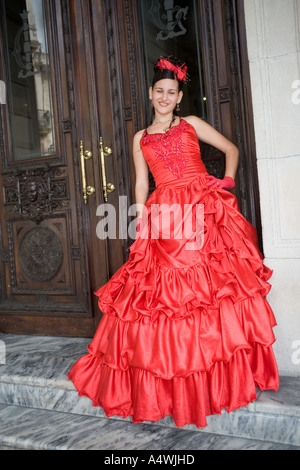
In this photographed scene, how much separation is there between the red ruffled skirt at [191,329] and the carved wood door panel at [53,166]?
883 mm

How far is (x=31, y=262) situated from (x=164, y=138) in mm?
1501

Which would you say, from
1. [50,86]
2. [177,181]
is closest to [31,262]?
[50,86]

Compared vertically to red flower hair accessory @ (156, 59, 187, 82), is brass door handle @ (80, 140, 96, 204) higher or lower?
lower

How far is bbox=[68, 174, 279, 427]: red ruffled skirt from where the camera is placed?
1723 millimetres

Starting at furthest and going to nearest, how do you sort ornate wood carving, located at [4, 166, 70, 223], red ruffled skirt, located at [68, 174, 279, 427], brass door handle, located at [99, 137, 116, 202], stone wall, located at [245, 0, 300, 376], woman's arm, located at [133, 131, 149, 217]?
1. ornate wood carving, located at [4, 166, 70, 223]
2. brass door handle, located at [99, 137, 116, 202]
3. woman's arm, located at [133, 131, 149, 217]
4. stone wall, located at [245, 0, 300, 376]
5. red ruffled skirt, located at [68, 174, 279, 427]

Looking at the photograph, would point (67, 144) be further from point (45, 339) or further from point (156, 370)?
point (156, 370)

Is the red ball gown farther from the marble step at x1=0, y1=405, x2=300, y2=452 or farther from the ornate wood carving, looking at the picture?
the ornate wood carving

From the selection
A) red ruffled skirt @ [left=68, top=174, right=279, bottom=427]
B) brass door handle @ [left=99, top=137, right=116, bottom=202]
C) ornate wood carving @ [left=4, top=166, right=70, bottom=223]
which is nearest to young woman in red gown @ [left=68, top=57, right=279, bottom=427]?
red ruffled skirt @ [left=68, top=174, right=279, bottom=427]

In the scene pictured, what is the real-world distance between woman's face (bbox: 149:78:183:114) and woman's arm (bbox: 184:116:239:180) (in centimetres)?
13

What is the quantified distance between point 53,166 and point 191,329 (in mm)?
1694

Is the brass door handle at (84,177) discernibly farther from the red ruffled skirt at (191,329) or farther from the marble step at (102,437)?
the marble step at (102,437)

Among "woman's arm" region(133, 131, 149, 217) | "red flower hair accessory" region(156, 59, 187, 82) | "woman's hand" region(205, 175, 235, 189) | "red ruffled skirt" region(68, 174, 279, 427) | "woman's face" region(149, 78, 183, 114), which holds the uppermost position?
"red flower hair accessory" region(156, 59, 187, 82)

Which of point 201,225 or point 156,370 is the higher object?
point 201,225

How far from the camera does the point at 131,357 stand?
1826 millimetres
